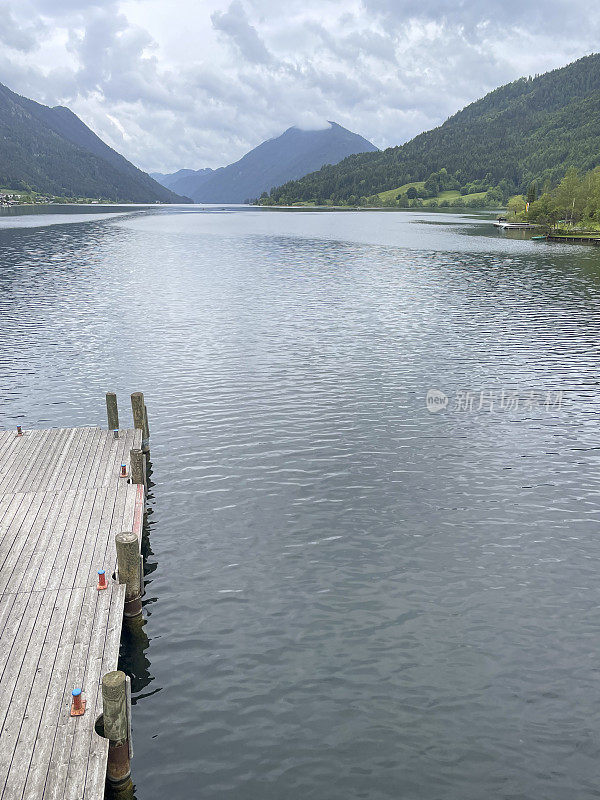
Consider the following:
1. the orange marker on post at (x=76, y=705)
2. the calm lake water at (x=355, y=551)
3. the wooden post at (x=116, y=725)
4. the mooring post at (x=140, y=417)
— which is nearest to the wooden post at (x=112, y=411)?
the mooring post at (x=140, y=417)

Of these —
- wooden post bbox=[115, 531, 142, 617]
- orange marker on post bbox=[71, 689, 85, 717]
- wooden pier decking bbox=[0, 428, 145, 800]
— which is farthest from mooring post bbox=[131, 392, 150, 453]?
orange marker on post bbox=[71, 689, 85, 717]

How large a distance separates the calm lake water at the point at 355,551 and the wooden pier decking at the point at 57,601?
2.10 meters

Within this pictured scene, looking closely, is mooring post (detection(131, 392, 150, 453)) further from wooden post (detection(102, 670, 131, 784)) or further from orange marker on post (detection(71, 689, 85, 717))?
wooden post (detection(102, 670, 131, 784))

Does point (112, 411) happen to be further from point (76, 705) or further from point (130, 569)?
point (76, 705)

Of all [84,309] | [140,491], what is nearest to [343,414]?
[140,491]

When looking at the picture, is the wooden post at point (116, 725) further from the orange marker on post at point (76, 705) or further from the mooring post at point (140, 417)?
the mooring post at point (140, 417)

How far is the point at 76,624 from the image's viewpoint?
674 inches

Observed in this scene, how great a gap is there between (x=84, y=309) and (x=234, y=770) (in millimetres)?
64918

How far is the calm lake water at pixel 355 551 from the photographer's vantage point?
15250 mm

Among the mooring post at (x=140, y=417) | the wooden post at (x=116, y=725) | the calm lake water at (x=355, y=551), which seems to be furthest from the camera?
the mooring post at (x=140, y=417)

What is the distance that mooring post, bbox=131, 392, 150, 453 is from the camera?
101ft

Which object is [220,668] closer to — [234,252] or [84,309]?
[84,309]

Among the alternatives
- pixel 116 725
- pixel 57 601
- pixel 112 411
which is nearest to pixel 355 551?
pixel 57 601

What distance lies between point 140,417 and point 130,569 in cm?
1368
